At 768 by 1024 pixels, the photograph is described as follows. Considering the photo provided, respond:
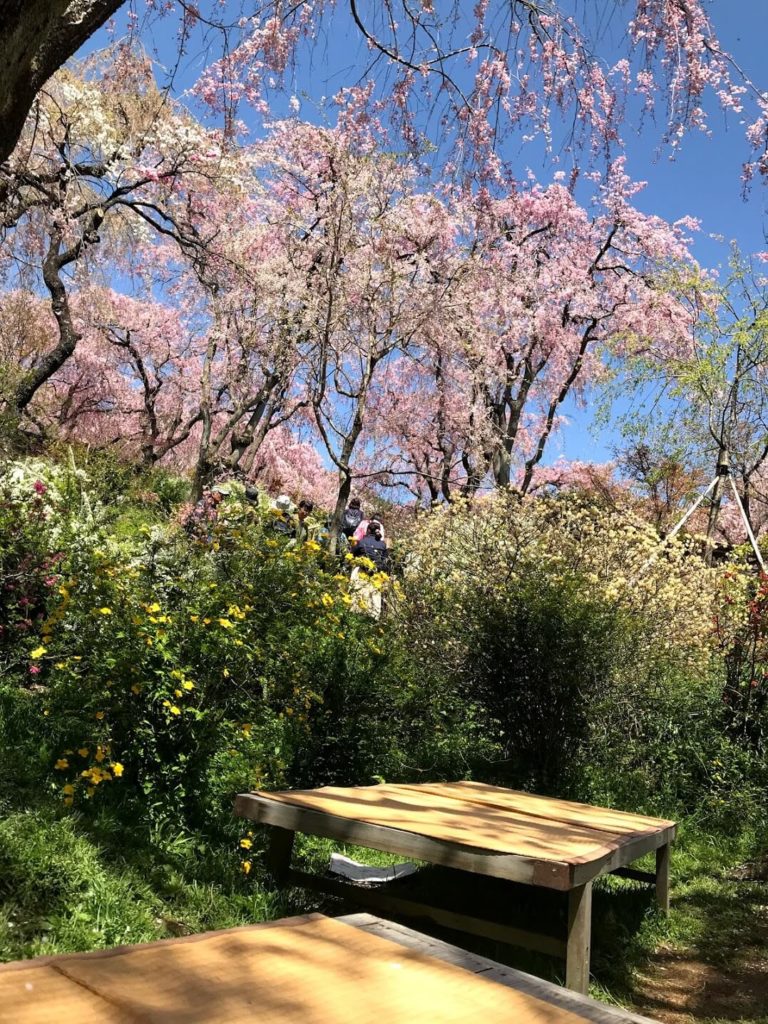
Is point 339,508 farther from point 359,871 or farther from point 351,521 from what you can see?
point 359,871

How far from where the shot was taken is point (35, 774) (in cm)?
401

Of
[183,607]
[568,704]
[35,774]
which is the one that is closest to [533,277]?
[568,704]

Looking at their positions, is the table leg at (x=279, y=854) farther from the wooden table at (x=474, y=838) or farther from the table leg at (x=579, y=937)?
the table leg at (x=579, y=937)

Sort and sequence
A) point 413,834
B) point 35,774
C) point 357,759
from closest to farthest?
point 413,834, point 35,774, point 357,759

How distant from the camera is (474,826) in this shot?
3.44 meters

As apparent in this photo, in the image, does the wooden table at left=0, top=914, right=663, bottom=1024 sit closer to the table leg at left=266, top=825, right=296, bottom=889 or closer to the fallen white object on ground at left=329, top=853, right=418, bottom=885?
the table leg at left=266, top=825, right=296, bottom=889

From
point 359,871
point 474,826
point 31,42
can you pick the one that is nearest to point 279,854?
point 359,871

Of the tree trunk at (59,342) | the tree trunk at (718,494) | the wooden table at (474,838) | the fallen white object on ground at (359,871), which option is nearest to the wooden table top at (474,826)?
the wooden table at (474,838)

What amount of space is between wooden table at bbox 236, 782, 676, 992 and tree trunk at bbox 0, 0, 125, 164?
2.57m

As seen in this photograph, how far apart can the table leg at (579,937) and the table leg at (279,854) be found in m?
1.28

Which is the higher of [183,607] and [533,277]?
[533,277]

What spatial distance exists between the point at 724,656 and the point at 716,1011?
425cm

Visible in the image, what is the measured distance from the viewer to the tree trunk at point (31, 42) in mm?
2152

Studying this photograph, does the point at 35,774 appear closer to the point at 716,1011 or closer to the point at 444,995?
the point at 444,995
